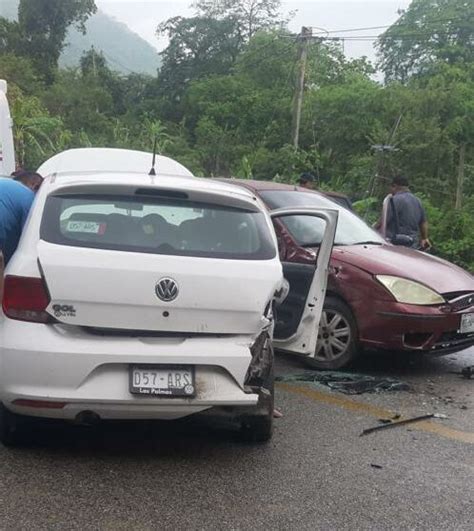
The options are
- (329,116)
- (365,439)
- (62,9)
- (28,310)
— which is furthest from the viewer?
(62,9)

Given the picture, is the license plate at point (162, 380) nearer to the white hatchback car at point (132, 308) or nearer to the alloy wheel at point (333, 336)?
Answer: the white hatchback car at point (132, 308)

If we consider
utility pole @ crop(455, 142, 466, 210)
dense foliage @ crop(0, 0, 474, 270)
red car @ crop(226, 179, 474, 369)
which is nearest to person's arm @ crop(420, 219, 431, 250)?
red car @ crop(226, 179, 474, 369)

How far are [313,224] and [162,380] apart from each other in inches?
132

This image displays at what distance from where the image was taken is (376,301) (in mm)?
6191

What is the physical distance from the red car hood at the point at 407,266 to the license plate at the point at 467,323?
0.23 m

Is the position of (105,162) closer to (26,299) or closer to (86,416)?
(26,299)

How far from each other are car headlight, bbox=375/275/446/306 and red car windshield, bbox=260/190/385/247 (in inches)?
32.9

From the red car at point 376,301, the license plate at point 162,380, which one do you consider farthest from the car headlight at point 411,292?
→ the license plate at point 162,380

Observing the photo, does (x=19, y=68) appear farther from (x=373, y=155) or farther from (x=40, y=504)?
(x=40, y=504)

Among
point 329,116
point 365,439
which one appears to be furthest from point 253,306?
point 329,116

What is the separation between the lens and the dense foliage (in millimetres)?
29281

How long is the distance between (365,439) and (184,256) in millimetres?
1765

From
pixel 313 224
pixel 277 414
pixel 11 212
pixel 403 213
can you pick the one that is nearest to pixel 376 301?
pixel 313 224

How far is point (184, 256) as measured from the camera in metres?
4.00
